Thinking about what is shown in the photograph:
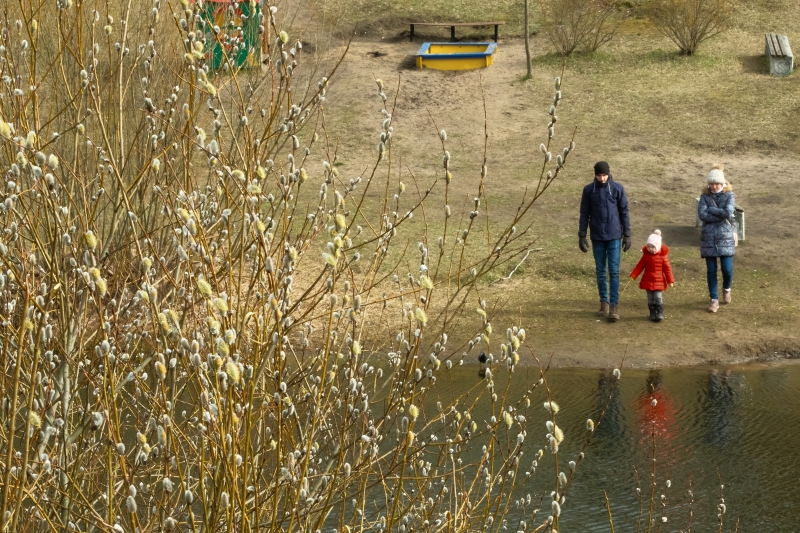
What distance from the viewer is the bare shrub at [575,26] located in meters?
23.0

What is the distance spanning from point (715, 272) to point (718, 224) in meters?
0.52

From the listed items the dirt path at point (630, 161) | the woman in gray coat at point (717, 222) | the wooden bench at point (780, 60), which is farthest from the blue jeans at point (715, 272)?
the wooden bench at point (780, 60)

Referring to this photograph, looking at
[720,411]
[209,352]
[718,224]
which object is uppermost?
[209,352]

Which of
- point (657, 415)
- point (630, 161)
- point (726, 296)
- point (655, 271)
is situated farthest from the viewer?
point (630, 161)

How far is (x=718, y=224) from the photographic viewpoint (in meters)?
11.7

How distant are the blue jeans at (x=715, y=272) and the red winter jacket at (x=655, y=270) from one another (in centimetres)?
46

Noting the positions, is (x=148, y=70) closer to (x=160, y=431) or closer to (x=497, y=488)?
(x=160, y=431)

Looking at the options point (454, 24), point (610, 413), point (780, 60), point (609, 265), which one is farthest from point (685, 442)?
point (454, 24)

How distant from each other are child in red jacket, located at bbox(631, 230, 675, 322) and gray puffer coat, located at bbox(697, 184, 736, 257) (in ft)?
1.47

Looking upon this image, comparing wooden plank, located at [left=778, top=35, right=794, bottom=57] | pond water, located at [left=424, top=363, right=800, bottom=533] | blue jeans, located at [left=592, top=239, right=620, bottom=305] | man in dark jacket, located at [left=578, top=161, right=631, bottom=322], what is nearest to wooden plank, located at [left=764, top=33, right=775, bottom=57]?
wooden plank, located at [left=778, top=35, right=794, bottom=57]

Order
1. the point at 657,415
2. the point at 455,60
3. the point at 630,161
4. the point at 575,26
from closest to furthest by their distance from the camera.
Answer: the point at 657,415 < the point at 630,161 < the point at 575,26 < the point at 455,60

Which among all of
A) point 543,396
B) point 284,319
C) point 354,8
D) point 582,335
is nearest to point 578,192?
point 582,335

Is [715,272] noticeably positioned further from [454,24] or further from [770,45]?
[454,24]

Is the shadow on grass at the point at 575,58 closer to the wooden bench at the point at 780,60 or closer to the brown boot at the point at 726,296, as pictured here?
the wooden bench at the point at 780,60
